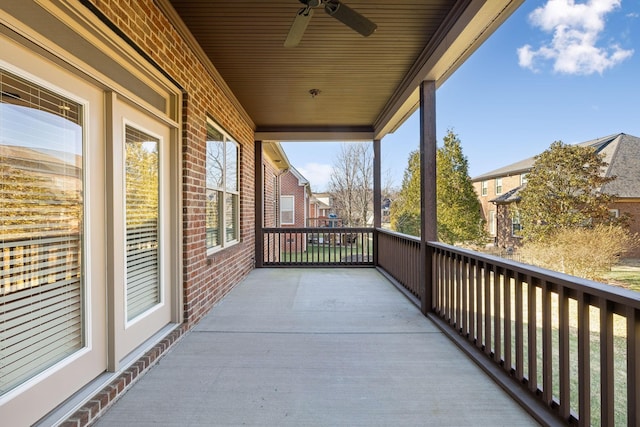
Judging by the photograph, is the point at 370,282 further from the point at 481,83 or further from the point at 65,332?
the point at 481,83

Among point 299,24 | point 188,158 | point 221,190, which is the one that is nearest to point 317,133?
point 221,190

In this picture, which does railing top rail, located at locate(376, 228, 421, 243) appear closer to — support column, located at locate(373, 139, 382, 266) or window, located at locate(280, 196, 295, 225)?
support column, located at locate(373, 139, 382, 266)

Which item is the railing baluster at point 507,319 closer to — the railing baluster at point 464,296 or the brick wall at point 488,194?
the railing baluster at point 464,296

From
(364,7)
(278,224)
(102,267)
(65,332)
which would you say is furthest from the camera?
(278,224)

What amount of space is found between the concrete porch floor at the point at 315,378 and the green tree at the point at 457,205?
7371 millimetres

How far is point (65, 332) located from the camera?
1712 millimetres

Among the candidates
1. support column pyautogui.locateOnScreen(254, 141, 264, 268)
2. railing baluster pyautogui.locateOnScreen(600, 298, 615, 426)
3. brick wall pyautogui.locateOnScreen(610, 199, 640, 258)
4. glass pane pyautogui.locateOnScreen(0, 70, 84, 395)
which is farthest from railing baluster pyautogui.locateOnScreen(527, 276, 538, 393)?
support column pyautogui.locateOnScreen(254, 141, 264, 268)

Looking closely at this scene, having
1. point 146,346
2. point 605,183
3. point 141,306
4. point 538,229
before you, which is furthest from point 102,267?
point 538,229

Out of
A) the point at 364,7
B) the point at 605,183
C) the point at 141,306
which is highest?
the point at 364,7

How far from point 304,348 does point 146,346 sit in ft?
3.98

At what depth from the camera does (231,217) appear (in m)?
5.03

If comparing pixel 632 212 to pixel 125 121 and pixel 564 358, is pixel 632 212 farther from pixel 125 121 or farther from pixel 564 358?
pixel 125 121

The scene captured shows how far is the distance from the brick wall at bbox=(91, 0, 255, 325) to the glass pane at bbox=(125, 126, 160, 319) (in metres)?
0.34

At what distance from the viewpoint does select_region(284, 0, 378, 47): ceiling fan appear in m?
2.07
